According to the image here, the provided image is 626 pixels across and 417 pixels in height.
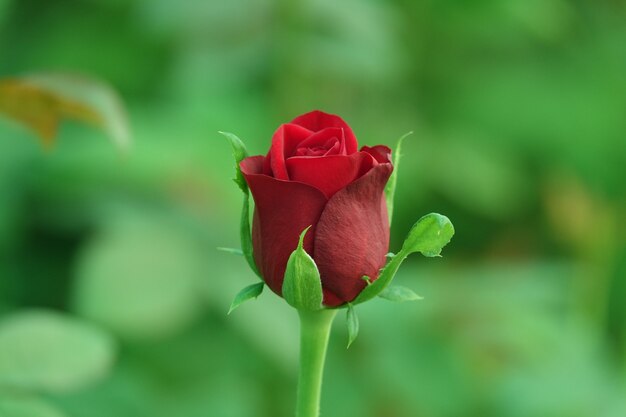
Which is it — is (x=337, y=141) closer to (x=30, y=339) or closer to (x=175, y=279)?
(x=30, y=339)

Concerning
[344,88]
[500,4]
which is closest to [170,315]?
[344,88]

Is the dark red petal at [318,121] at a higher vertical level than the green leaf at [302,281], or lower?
higher

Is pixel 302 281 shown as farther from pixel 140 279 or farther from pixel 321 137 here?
pixel 140 279

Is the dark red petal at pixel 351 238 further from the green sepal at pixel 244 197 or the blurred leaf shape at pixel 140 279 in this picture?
the blurred leaf shape at pixel 140 279

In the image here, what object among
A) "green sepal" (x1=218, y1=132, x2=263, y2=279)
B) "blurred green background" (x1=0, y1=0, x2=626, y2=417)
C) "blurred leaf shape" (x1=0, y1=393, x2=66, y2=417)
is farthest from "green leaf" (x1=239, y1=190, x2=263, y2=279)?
"blurred green background" (x1=0, y1=0, x2=626, y2=417)

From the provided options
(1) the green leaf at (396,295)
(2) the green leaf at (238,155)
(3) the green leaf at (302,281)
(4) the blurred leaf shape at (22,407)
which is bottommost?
(4) the blurred leaf shape at (22,407)

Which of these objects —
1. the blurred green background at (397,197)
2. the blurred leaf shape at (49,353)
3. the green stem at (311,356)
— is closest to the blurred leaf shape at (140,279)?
the blurred green background at (397,197)
